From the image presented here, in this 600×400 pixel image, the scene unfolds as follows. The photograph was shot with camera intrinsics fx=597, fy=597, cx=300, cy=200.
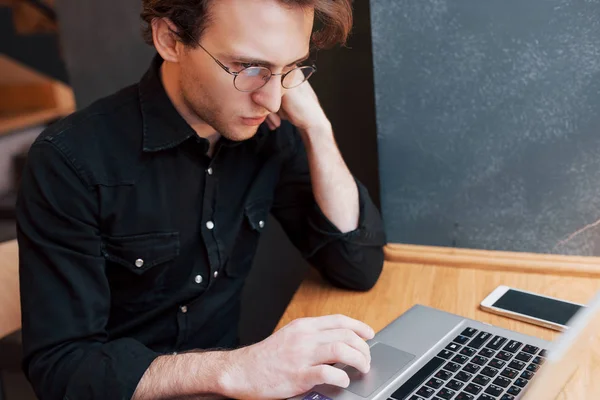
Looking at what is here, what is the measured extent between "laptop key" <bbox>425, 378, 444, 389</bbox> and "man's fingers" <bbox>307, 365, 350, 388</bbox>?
0.35ft

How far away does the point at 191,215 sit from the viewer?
1.10 meters

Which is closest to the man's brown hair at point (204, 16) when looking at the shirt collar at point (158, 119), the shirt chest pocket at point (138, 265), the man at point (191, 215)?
the man at point (191, 215)

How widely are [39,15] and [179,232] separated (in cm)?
143

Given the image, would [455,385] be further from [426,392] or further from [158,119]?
[158,119]

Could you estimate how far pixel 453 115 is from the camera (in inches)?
43.7

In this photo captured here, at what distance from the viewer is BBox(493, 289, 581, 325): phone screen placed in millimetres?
950

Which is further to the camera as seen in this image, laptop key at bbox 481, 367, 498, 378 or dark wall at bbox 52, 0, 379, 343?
dark wall at bbox 52, 0, 379, 343

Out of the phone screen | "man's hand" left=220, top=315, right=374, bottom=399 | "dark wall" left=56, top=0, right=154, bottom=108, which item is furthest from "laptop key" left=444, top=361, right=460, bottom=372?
"dark wall" left=56, top=0, right=154, bottom=108

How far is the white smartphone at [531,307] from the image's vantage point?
0.94 meters

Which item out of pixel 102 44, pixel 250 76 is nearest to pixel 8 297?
pixel 250 76

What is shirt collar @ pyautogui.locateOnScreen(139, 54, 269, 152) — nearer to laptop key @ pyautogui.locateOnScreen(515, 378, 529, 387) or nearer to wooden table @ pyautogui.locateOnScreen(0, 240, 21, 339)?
wooden table @ pyautogui.locateOnScreen(0, 240, 21, 339)

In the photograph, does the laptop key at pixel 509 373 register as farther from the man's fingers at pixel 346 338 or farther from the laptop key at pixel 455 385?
the man's fingers at pixel 346 338

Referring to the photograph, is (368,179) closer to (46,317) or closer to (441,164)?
(441,164)

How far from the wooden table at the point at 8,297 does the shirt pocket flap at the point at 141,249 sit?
7.8 inches
